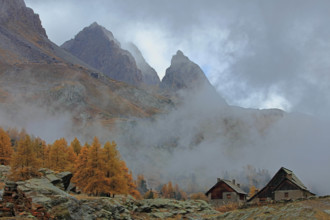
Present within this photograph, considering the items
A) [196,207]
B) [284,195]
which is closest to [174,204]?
[196,207]

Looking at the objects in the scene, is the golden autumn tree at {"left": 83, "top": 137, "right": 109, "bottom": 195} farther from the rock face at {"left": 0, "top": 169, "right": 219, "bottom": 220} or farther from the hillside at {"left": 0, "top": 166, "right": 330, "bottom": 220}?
the rock face at {"left": 0, "top": 169, "right": 219, "bottom": 220}

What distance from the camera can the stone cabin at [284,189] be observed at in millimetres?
49656

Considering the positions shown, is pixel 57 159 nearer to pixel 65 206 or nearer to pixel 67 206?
pixel 67 206

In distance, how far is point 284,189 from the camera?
50906 millimetres

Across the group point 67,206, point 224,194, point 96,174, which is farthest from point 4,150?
point 67,206

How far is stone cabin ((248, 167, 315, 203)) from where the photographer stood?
163 ft

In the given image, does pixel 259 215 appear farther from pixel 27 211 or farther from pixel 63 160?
pixel 63 160

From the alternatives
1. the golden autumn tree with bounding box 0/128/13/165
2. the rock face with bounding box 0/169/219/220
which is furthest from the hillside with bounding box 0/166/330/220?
the golden autumn tree with bounding box 0/128/13/165

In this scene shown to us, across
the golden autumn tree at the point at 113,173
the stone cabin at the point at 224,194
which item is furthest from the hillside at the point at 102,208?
the stone cabin at the point at 224,194

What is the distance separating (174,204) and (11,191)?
1052 inches

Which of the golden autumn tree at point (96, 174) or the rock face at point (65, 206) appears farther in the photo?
the golden autumn tree at point (96, 174)

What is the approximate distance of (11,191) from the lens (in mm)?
19172

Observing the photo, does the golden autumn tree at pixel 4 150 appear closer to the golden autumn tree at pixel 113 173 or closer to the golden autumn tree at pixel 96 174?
the golden autumn tree at pixel 96 174

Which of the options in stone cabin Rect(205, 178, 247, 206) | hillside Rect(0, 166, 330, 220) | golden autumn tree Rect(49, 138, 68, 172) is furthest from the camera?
stone cabin Rect(205, 178, 247, 206)
